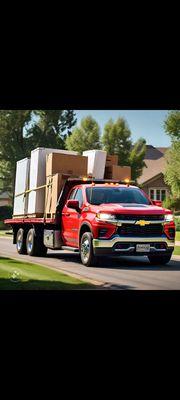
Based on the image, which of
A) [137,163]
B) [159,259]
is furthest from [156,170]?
[159,259]

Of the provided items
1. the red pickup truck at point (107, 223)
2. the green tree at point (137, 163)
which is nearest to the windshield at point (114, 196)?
the red pickup truck at point (107, 223)

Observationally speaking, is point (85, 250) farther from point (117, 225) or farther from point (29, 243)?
point (29, 243)

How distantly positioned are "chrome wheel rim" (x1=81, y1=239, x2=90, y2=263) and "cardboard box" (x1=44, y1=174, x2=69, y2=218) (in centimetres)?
170

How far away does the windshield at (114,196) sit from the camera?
12199 millimetres

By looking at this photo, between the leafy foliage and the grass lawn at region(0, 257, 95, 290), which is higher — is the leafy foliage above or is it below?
above

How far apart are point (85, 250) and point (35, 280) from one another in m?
1.62

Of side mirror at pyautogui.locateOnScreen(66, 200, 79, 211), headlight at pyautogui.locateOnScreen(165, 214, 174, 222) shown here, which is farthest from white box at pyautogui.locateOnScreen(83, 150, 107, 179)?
headlight at pyautogui.locateOnScreen(165, 214, 174, 222)

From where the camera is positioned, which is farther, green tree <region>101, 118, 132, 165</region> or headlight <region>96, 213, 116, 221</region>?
green tree <region>101, 118, 132, 165</region>

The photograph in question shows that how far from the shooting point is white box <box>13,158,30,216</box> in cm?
1472

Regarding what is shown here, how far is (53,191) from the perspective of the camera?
13.2m

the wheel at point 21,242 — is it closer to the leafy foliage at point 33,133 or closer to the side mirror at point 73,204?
the side mirror at point 73,204

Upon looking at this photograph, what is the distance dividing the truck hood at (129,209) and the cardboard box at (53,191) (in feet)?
5.29

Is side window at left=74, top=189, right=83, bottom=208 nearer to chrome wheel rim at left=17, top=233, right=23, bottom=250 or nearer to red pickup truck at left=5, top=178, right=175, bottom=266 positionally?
red pickup truck at left=5, top=178, right=175, bottom=266
